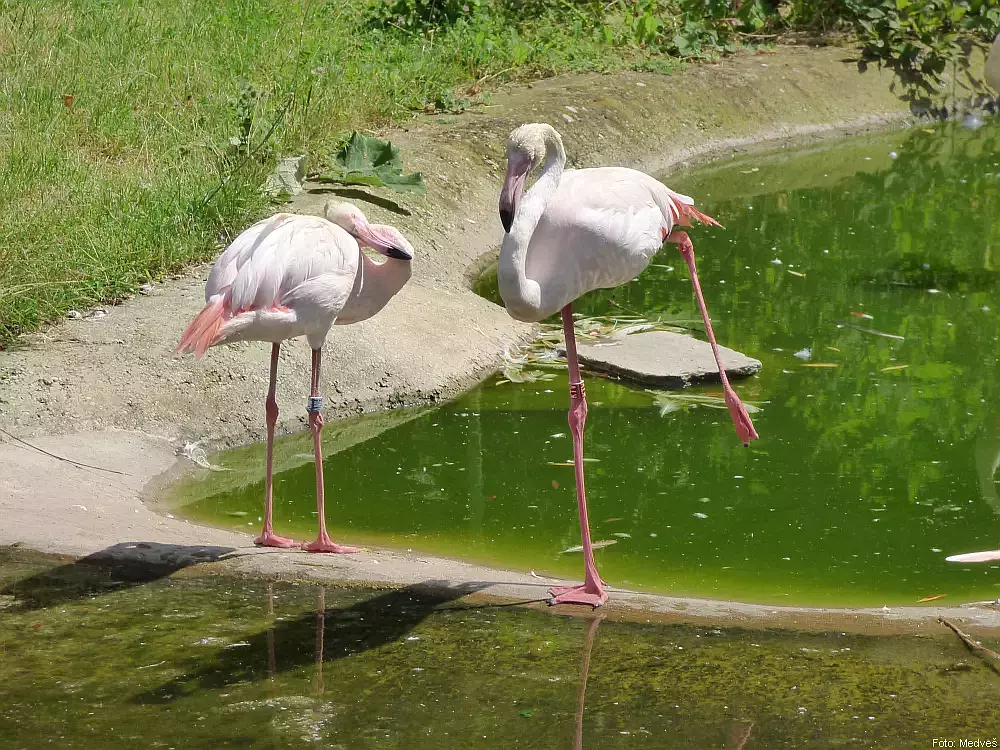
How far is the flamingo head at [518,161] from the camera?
155 inches

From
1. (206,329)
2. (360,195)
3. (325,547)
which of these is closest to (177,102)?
(360,195)

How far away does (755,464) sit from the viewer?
5.05 metres

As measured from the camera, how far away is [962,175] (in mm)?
9781

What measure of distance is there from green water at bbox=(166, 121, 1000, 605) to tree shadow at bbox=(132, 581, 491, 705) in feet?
1.94

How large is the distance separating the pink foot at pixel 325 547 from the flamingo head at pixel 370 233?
3.35 ft

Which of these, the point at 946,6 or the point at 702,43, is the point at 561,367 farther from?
the point at 946,6

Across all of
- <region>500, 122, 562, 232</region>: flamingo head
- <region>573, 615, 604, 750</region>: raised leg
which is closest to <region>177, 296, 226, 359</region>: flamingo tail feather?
<region>500, 122, 562, 232</region>: flamingo head

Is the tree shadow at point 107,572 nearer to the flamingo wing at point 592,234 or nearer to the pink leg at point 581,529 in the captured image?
the pink leg at point 581,529

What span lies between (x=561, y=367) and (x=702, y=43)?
6428 millimetres

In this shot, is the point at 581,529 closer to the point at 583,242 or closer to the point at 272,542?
the point at 583,242

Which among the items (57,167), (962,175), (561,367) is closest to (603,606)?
(561,367)

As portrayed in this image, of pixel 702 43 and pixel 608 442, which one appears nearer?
pixel 608 442

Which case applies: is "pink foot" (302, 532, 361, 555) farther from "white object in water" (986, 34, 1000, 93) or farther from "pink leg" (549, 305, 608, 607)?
"white object in water" (986, 34, 1000, 93)

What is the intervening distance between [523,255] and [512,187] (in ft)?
0.74
